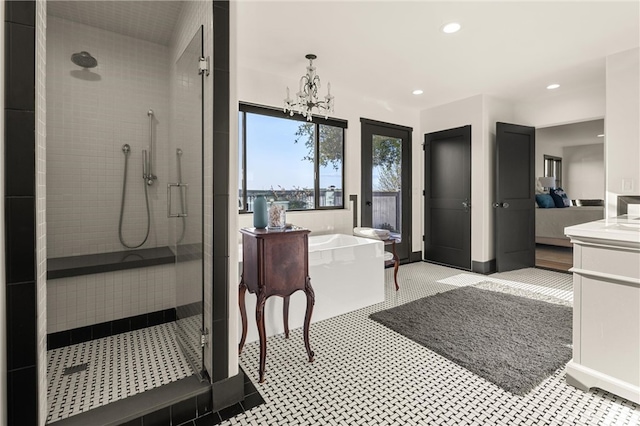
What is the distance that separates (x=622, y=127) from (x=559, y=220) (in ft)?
11.9

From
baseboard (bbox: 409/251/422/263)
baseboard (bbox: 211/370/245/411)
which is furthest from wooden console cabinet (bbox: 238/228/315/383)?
baseboard (bbox: 409/251/422/263)

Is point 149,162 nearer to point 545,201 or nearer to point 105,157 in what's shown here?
point 105,157

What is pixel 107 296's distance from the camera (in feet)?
7.98

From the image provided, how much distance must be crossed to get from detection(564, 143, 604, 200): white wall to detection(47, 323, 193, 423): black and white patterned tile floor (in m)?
10.3

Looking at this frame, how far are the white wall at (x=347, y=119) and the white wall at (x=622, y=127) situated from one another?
237cm

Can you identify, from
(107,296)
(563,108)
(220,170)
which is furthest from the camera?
(563,108)

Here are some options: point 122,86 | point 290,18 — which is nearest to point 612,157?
point 290,18

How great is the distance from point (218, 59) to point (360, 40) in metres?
1.70

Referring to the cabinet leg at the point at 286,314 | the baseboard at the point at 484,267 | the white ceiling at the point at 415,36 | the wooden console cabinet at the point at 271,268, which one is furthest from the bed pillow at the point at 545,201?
the wooden console cabinet at the point at 271,268

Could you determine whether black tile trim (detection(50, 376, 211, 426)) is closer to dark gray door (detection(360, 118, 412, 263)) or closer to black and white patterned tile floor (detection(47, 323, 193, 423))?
black and white patterned tile floor (detection(47, 323, 193, 423))

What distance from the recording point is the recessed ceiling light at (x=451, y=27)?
103 inches

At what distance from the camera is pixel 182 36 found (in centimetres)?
240

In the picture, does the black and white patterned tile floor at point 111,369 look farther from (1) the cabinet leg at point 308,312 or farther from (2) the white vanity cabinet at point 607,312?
(2) the white vanity cabinet at point 607,312

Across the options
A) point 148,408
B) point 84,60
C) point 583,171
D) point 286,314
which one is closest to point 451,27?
point 286,314
